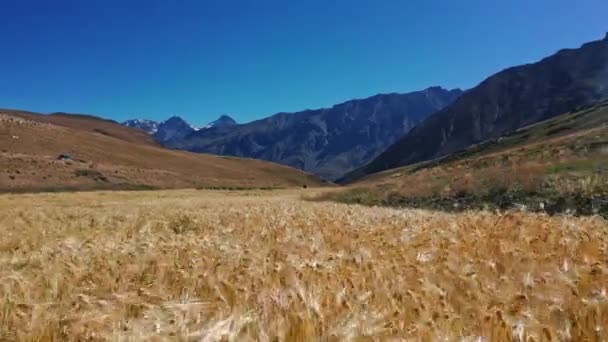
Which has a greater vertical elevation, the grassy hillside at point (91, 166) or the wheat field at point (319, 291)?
the grassy hillside at point (91, 166)

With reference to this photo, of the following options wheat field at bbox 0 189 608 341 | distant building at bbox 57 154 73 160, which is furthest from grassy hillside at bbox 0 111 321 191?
wheat field at bbox 0 189 608 341

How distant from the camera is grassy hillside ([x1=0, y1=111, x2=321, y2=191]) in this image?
91.4 meters

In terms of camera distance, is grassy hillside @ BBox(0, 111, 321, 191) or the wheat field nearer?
the wheat field

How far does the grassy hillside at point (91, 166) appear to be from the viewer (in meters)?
91.4

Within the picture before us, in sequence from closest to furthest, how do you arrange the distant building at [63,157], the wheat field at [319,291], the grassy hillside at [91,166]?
the wheat field at [319,291]
the grassy hillside at [91,166]
the distant building at [63,157]

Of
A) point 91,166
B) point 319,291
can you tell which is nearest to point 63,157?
point 91,166

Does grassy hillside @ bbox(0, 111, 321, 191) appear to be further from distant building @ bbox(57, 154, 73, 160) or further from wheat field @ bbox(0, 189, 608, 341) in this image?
wheat field @ bbox(0, 189, 608, 341)

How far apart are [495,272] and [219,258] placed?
258 cm

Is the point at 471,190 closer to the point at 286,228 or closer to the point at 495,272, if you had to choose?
the point at 286,228

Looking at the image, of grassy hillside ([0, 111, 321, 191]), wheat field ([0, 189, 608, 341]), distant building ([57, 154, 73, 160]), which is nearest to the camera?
wheat field ([0, 189, 608, 341])

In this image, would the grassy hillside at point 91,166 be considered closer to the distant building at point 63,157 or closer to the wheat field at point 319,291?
the distant building at point 63,157

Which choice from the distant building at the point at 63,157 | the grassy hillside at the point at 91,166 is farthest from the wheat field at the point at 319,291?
the distant building at the point at 63,157

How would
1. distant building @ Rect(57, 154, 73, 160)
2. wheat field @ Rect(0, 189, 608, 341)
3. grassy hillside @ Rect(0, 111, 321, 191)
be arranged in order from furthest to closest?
distant building @ Rect(57, 154, 73, 160) → grassy hillside @ Rect(0, 111, 321, 191) → wheat field @ Rect(0, 189, 608, 341)

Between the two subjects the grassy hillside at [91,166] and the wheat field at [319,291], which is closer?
the wheat field at [319,291]
